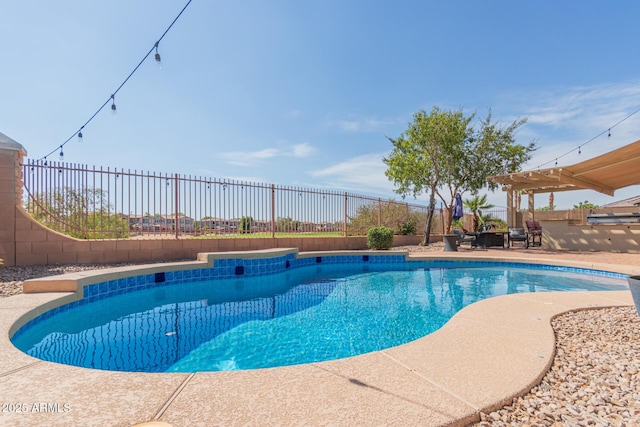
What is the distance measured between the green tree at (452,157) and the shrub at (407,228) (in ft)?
2.49

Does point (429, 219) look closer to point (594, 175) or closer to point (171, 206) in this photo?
point (594, 175)

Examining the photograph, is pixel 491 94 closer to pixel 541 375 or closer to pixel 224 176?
pixel 224 176

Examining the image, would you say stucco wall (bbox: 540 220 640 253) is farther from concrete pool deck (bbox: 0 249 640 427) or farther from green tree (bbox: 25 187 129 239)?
green tree (bbox: 25 187 129 239)

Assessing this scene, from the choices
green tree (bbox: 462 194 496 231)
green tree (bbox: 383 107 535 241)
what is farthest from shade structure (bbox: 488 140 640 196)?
green tree (bbox: 462 194 496 231)

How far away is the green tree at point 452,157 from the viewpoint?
1430 centimetres

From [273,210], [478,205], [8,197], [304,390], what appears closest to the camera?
[304,390]

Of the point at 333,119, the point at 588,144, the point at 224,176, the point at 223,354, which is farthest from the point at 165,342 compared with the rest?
the point at 588,144

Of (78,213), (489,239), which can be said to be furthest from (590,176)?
(78,213)

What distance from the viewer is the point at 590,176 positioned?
37.2 ft

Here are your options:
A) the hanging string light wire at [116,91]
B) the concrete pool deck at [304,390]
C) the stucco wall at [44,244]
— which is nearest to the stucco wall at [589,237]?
the concrete pool deck at [304,390]

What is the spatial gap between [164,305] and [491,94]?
1613 centimetres

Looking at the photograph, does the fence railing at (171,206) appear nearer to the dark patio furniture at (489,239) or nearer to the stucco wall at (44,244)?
the stucco wall at (44,244)

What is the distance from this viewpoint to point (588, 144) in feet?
45.1

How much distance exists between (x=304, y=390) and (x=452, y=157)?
1443 cm
